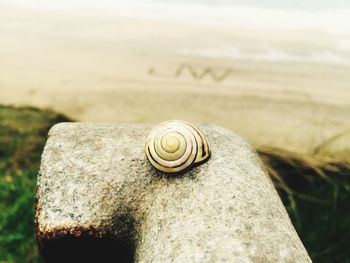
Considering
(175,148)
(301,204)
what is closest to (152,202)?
(175,148)

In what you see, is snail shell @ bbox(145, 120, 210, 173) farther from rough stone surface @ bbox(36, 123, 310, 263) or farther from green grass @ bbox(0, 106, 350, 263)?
green grass @ bbox(0, 106, 350, 263)

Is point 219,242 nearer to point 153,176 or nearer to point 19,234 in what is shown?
point 153,176

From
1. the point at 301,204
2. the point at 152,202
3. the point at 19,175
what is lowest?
the point at 19,175

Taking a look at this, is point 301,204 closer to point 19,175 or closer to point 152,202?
point 152,202

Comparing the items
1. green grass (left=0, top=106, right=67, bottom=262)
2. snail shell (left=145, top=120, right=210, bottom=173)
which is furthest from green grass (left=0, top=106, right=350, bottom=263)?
snail shell (left=145, top=120, right=210, bottom=173)

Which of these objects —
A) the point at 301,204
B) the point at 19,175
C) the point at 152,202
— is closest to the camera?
the point at 152,202

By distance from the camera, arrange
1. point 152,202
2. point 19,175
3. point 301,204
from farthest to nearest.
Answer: point 19,175 < point 301,204 < point 152,202

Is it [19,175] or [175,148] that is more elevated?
[175,148]

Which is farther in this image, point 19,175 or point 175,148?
point 19,175
